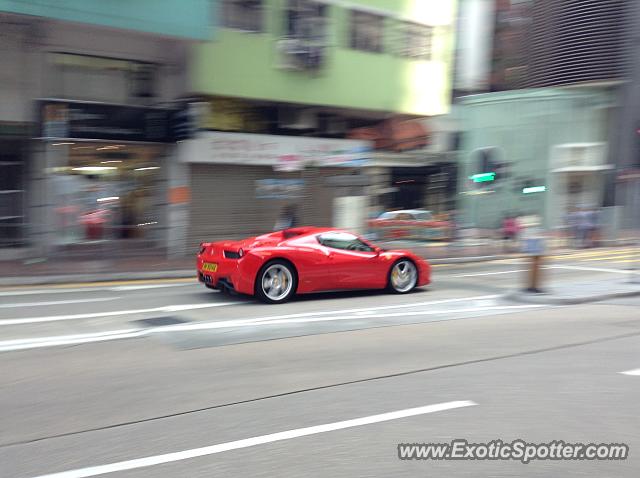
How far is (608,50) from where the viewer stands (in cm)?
3206

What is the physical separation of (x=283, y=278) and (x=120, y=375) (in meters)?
4.60

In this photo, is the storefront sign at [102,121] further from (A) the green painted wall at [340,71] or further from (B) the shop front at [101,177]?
(A) the green painted wall at [340,71]

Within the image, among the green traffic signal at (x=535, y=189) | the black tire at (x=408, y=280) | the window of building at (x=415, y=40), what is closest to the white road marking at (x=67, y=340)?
the black tire at (x=408, y=280)

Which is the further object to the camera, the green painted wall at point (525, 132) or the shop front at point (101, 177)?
the green painted wall at point (525, 132)

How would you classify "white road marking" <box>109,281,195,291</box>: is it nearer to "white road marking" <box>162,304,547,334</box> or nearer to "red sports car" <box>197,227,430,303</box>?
"red sports car" <box>197,227,430,303</box>

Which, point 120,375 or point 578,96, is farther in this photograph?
point 578,96

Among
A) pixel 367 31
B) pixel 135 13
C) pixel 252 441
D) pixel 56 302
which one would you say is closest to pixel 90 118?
pixel 135 13

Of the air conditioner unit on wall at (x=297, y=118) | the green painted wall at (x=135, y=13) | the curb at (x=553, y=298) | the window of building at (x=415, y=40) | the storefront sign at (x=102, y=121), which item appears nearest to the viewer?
the curb at (x=553, y=298)

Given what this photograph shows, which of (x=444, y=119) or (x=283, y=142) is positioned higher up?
(x=444, y=119)

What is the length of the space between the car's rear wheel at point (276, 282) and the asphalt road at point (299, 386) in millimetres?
249

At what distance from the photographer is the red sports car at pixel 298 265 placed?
10.1 metres

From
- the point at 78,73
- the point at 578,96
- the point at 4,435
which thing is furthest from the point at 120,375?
the point at 578,96

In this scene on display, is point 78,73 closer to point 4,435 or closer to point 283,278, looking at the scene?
point 283,278

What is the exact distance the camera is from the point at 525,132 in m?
34.4
